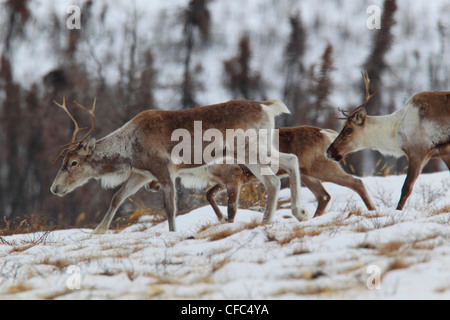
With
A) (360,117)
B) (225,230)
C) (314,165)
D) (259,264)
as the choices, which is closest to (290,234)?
(225,230)

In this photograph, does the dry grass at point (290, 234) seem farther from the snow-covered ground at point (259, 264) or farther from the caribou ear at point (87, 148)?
the caribou ear at point (87, 148)

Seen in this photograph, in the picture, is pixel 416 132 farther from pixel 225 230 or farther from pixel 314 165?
pixel 225 230

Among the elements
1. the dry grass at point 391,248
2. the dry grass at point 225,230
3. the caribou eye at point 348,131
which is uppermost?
the caribou eye at point 348,131

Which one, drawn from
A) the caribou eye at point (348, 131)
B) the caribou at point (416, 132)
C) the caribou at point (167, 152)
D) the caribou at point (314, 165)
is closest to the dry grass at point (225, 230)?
the caribou at point (167, 152)

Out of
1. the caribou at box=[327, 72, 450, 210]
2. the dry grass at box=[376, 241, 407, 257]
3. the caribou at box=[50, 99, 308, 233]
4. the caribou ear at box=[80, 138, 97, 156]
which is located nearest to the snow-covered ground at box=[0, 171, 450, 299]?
the dry grass at box=[376, 241, 407, 257]

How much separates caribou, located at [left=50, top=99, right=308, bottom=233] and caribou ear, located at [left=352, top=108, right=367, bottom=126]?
1.01m

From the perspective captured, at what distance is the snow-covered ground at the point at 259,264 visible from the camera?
3154mm

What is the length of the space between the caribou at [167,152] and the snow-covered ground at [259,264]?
1.21 meters

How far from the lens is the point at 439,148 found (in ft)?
20.5

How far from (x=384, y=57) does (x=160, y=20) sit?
7.39 m

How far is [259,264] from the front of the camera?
3.69 metres

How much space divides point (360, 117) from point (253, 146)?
166cm

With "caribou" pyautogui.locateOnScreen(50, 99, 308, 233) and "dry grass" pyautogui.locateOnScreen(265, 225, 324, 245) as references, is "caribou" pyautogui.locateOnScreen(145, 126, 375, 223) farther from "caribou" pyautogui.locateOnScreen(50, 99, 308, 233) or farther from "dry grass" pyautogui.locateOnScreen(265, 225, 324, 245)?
"dry grass" pyautogui.locateOnScreen(265, 225, 324, 245)
